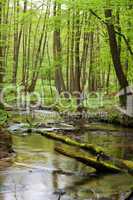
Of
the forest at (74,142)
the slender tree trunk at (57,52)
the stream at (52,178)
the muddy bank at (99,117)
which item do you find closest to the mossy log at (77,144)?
the forest at (74,142)

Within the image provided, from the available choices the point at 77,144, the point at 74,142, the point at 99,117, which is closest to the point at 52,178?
the point at 77,144

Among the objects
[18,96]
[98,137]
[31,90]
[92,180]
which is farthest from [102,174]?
[31,90]

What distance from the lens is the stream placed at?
25.4ft

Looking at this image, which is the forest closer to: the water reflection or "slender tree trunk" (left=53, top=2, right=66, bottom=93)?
the water reflection

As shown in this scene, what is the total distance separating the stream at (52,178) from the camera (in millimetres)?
7742

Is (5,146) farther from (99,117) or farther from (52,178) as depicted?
(99,117)

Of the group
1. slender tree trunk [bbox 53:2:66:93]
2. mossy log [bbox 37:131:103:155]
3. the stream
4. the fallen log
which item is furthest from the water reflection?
slender tree trunk [bbox 53:2:66:93]

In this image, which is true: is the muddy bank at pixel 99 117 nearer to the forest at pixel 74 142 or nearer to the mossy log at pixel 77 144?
the forest at pixel 74 142

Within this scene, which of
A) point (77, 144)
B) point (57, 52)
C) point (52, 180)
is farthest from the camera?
point (57, 52)

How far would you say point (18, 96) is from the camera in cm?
2922

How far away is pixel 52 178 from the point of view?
896 cm

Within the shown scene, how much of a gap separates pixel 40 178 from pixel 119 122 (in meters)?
10.5

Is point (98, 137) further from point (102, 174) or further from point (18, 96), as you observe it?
point (18, 96)

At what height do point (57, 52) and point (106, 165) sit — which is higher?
point (57, 52)
